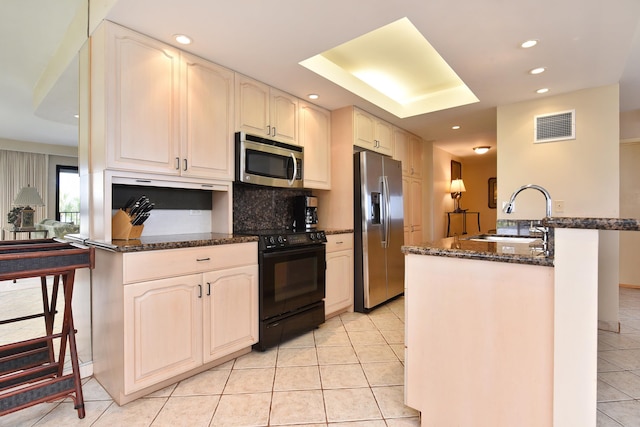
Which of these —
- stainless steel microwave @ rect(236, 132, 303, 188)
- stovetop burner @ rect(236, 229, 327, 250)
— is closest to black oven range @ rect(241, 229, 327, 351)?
stovetop burner @ rect(236, 229, 327, 250)

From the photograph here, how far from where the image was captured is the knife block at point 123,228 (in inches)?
81.5

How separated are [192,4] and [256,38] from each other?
0.46 meters

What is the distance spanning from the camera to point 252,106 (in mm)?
2770

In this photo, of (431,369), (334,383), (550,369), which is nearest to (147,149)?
(334,383)

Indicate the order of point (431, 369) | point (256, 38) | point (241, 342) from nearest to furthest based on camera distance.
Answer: point (431, 369)
point (256, 38)
point (241, 342)

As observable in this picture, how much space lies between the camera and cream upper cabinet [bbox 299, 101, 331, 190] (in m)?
3.30

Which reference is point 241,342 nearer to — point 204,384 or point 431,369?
point 204,384

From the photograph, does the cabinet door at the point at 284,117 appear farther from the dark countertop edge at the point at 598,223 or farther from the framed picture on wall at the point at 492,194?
the framed picture on wall at the point at 492,194

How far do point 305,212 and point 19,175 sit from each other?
Result: 6.48 m

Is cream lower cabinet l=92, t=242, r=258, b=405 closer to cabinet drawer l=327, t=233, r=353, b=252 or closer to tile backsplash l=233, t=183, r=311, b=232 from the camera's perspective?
tile backsplash l=233, t=183, r=311, b=232

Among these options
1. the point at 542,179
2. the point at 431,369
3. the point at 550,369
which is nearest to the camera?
the point at 550,369

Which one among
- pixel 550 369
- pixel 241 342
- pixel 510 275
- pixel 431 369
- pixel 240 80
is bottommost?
pixel 241 342

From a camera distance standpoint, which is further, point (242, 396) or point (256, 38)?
point (256, 38)

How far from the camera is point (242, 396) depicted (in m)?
1.88
